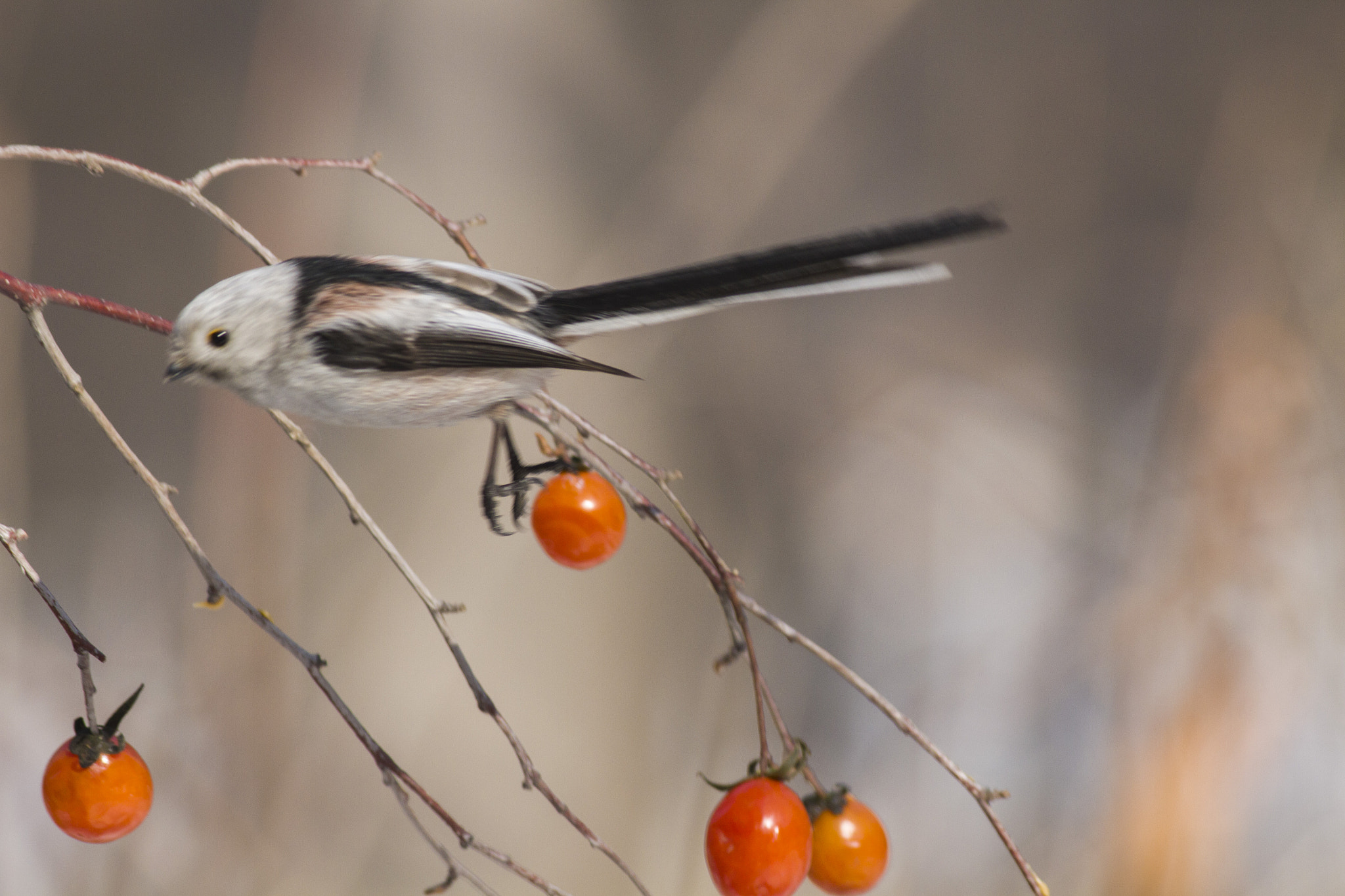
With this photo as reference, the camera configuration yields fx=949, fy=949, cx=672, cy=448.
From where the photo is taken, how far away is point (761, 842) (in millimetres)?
355

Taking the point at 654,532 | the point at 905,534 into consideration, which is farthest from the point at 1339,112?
the point at 654,532

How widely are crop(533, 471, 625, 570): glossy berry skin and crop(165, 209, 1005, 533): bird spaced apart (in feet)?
0.51

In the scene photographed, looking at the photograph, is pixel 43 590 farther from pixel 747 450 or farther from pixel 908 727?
pixel 747 450

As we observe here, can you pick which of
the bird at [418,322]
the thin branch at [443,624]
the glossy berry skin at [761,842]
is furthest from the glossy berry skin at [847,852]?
the bird at [418,322]

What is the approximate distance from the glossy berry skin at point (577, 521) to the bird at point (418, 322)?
6.1 inches

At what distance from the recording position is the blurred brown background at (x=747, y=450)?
0.96m

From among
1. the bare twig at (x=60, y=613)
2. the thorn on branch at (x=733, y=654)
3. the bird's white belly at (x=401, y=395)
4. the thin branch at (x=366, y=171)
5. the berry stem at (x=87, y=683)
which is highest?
the thin branch at (x=366, y=171)

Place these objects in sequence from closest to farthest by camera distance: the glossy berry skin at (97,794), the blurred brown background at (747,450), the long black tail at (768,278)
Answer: the long black tail at (768,278), the glossy berry skin at (97,794), the blurred brown background at (747,450)

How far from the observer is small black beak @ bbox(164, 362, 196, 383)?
23 cm

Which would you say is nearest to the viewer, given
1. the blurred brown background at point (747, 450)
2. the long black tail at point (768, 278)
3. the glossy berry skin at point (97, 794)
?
the long black tail at point (768, 278)

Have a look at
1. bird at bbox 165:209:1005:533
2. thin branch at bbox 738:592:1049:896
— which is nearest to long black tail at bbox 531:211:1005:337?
bird at bbox 165:209:1005:533

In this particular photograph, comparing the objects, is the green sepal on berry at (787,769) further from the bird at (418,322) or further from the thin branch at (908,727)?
the bird at (418,322)

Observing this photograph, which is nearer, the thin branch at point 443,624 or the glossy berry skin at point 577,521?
the thin branch at point 443,624

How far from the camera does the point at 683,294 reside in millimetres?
252
